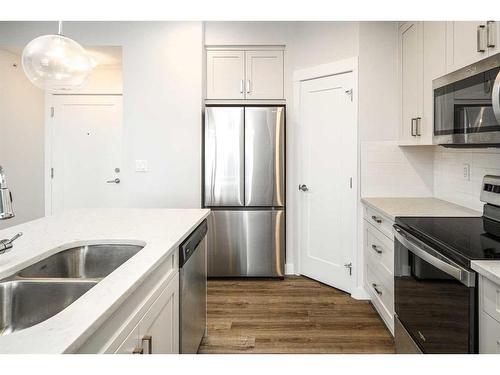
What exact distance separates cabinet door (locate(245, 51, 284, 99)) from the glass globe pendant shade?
2.09 m

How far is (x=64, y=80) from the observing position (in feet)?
6.11

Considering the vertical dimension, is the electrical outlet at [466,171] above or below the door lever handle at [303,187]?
above

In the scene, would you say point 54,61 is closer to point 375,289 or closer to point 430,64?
point 430,64

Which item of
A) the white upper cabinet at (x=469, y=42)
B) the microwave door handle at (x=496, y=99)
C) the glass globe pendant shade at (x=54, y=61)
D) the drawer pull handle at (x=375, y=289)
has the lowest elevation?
the drawer pull handle at (x=375, y=289)

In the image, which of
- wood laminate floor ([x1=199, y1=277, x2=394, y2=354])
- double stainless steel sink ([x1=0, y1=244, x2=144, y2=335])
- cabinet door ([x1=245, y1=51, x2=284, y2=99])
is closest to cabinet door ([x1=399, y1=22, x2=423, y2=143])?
cabinet door ([x1=245, y1=51, x2=284, y2=99])

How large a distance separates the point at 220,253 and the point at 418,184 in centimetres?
186

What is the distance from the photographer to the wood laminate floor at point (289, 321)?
2.31m

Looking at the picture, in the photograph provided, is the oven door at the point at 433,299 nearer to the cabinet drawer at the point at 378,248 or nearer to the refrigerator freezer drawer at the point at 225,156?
the cabinet drawer at the point at 378,248

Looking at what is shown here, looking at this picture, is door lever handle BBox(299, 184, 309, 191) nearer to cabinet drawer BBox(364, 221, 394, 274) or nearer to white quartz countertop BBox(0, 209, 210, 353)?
cabinet drawer BBox(364, 221, 394, 274)

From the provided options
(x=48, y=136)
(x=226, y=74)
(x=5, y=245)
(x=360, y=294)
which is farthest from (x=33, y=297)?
(x=48, y=136)

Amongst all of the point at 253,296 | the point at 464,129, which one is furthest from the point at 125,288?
the point at 253,296

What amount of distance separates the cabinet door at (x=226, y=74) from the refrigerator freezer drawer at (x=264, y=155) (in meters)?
0.34

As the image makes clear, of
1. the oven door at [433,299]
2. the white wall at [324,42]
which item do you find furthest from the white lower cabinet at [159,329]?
the white wall at [324,42]
